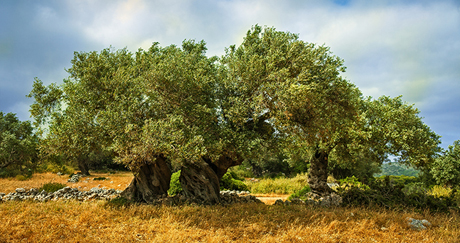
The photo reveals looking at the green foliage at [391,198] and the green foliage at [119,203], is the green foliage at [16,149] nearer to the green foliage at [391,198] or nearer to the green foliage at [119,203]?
the green foliage at [119,203]

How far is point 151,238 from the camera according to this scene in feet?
27.8

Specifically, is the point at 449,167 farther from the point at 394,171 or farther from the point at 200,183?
the point at 394,171

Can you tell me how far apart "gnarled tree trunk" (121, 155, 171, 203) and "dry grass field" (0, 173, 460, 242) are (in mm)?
2622

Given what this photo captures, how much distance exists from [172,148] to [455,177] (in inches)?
1179

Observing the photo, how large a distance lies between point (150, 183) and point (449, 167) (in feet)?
96.8

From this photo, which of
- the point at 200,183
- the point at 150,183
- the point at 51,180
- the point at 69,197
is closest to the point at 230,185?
the point at 200,183

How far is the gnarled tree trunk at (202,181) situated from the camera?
1434cm

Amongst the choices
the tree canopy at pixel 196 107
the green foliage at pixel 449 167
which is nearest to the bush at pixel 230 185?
the tree canopy at pixel 196 107

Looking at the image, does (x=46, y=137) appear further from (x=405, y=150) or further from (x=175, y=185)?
(x=405, y=150)

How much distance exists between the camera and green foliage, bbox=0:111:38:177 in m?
28.2

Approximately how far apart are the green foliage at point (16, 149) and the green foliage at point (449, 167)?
143 ft

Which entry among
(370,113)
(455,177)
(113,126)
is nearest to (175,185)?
(113,126)

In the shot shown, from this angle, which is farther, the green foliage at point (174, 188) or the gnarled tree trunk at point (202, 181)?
the green foliage at point (174, 188)

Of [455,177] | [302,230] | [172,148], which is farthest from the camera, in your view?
[455,177]
